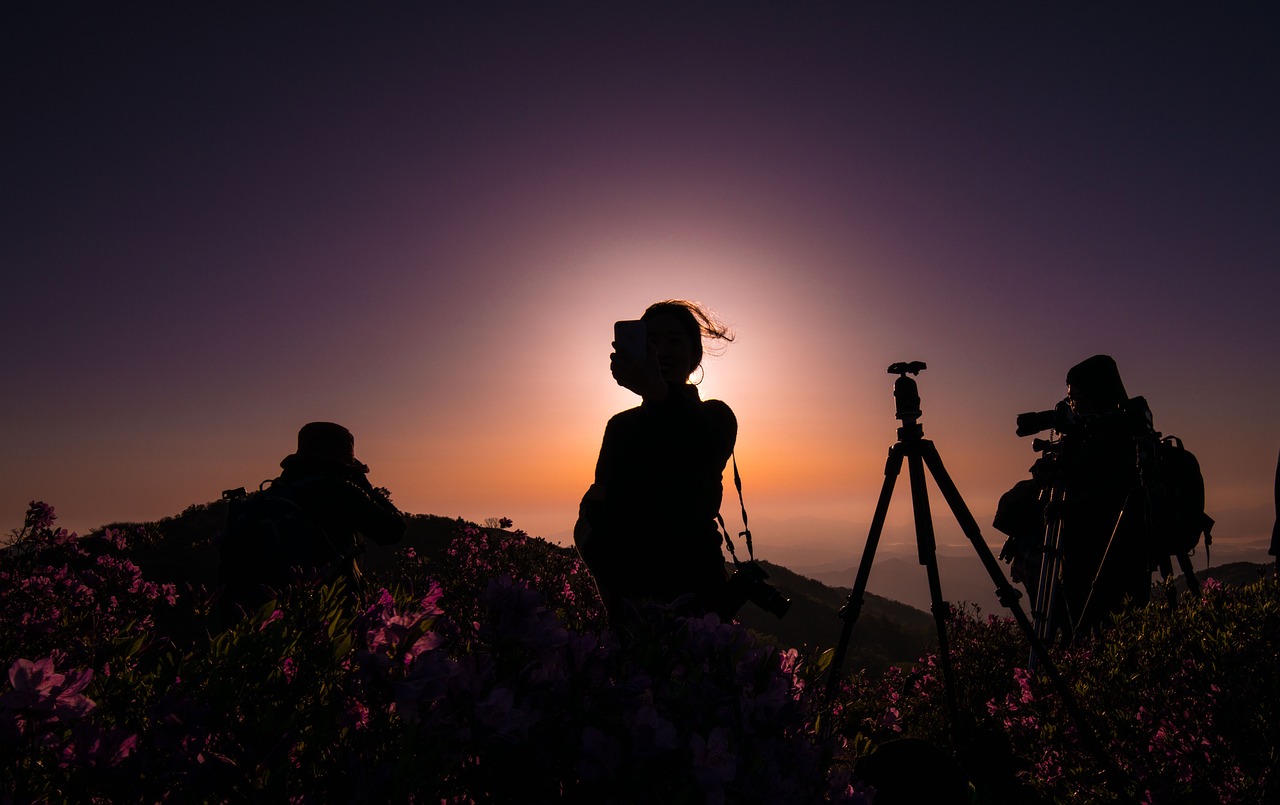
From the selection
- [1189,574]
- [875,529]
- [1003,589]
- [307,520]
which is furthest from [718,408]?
[1189,574]

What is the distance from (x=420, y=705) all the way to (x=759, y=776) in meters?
0.68

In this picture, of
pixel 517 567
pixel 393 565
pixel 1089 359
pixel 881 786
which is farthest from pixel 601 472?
pixel 393 565

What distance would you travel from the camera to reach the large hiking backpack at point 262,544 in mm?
3729

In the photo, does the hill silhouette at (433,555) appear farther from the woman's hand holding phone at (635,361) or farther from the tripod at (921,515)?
the woman's hand holding phone at (635,361)

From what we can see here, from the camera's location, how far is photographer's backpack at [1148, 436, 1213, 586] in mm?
4465

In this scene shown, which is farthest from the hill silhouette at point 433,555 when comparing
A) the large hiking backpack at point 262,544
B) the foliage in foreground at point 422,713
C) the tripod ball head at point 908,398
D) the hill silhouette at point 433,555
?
the foliage in foreground at point 422,713

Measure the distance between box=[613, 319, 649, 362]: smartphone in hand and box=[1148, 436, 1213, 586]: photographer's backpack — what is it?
160 inches

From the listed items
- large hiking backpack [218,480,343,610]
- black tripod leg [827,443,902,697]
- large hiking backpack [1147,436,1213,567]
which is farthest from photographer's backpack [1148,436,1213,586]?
large hiking backpack [218,480,343,610]

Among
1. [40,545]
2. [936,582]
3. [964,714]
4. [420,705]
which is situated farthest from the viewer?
[40,545]

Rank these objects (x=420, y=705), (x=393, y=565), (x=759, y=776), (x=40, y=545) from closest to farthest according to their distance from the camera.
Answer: (x=420, y=705)
(x=759, y=776)
(x=40, y=545)
(x=393, y=565)

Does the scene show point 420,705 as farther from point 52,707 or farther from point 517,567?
point 517,567

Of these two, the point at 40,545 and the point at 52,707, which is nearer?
the point at 52,707

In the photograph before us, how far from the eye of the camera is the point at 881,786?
2.10 metres

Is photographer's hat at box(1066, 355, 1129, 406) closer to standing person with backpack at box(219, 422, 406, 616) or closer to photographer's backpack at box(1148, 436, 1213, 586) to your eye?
photographer's backpack at box(1148, 436, 1213, 586)
